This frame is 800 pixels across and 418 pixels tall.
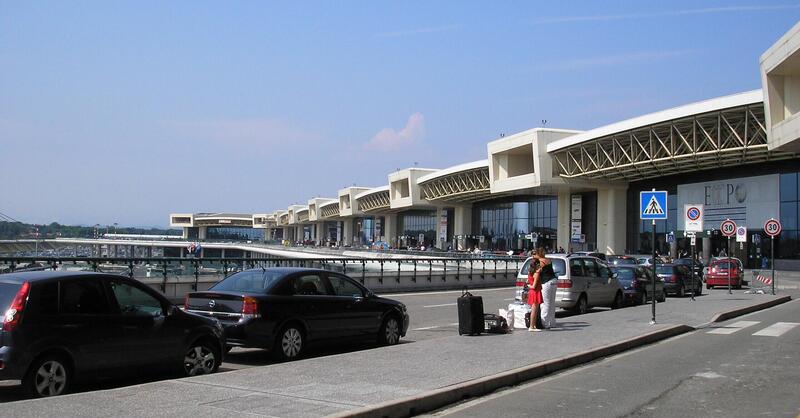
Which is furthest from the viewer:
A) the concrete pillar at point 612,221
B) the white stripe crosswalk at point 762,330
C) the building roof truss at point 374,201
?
the building roof truss at point 374,201

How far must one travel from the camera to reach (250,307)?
11.3 metres

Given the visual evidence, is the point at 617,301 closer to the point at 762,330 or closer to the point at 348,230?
the point at 762,330

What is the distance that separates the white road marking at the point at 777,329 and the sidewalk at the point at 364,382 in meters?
3.21

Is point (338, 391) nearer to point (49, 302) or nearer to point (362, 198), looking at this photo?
point (49, 302)

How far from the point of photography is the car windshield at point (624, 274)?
982 inches

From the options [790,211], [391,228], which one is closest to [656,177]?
[790,211]

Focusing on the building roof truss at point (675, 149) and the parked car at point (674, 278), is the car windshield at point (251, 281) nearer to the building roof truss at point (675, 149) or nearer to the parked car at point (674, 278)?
the parked car at point (674, 278)

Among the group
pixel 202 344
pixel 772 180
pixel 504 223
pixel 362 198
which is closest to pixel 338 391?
pixel 202 344

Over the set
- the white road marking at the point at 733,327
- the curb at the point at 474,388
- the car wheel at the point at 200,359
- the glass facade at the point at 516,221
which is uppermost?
the glass facade at the point at 516,221

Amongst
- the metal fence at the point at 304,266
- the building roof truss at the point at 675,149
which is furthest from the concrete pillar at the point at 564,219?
the metal fence at the point at 304,266

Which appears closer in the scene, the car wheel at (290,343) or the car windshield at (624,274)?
the car wheel at (290,343)

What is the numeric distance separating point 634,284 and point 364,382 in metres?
17.5

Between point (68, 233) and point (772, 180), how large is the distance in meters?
100

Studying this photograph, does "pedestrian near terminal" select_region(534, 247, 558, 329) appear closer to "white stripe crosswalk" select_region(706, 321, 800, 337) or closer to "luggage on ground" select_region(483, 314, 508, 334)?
"luggage on ground" select_region(483, 314, 508, 334)
